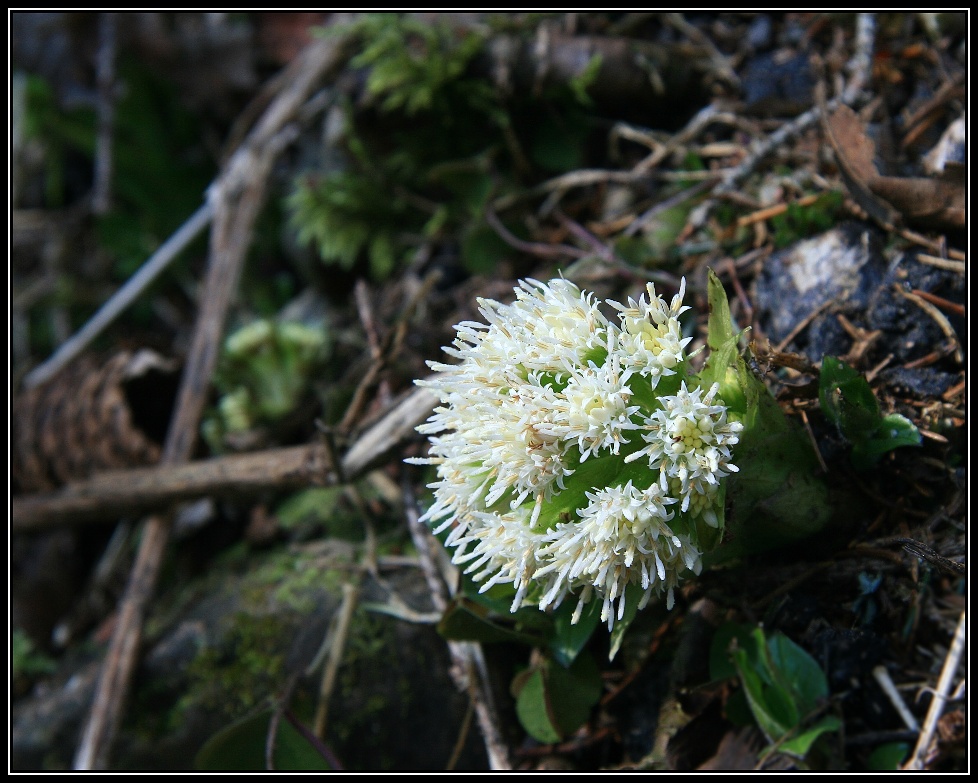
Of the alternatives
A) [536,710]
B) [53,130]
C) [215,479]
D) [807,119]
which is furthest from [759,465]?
[53,130]

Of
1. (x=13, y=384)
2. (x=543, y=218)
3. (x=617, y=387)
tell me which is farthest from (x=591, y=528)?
(x=13, y=384)

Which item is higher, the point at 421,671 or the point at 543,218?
the point at 543,218

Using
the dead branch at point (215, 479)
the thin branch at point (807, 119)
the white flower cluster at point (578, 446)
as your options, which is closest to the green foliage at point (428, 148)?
the thin branch at point (807, 119)

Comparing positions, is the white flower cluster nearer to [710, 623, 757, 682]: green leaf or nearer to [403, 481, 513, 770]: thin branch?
[710, 623, 757, 682]: green leaf

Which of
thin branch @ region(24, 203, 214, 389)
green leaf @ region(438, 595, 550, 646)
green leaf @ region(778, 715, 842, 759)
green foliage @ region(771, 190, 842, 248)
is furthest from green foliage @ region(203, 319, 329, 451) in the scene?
green leaf @ region(778, 715, 842, 759)

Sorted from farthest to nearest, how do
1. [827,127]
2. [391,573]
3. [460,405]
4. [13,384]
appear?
[13,384], [391,573], [827,127], [460,405]

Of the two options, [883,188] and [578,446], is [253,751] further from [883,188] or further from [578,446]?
[883,188]

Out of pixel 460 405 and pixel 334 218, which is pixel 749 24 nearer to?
pixel 334 218
